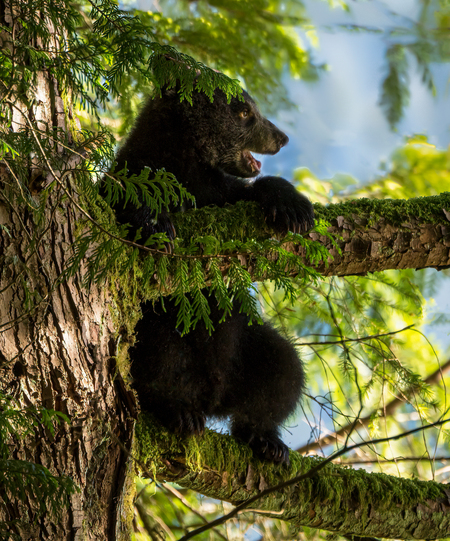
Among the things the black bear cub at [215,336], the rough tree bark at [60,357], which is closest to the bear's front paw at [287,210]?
the black bear cub at [215,336]

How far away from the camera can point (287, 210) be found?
2523 mm

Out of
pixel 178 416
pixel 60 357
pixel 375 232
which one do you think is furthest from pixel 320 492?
pixel 60 357

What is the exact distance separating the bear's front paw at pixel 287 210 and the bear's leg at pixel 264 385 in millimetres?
926

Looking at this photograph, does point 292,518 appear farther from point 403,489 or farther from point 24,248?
point 24,248

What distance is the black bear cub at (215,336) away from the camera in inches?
103

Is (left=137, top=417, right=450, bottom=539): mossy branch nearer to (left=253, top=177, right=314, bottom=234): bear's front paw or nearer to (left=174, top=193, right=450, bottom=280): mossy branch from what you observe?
(left=174, top=193, right=450, bottom=280): mossy branch

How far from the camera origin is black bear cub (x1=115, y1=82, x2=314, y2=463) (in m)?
2.62

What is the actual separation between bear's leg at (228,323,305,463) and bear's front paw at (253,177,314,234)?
93cm

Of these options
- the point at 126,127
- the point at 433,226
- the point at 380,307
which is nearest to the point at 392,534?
the point at 380,307

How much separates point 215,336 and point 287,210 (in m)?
0.90

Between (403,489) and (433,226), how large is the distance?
1.59m

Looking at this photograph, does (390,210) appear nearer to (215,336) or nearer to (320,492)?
(215,336)

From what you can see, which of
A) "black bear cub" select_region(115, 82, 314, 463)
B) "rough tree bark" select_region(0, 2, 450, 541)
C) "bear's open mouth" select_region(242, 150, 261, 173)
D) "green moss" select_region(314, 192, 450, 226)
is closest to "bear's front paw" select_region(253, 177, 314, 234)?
"black bear cub" select_region(115, 82, 314, 463)

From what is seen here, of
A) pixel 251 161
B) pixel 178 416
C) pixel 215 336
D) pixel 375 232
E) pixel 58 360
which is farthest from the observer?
pixel 251 161
